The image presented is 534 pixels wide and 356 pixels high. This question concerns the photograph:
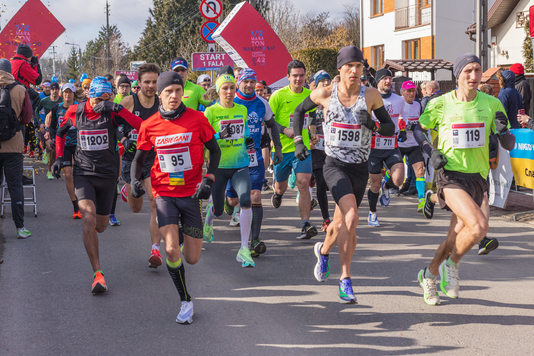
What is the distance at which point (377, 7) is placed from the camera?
37.6 metres

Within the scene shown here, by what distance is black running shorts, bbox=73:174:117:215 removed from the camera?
6074 mm

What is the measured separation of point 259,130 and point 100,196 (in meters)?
2.27

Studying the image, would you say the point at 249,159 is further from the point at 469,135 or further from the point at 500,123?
the point at 500,123

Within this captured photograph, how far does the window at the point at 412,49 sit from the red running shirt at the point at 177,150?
31.8 meters

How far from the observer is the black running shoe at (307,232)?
799cm

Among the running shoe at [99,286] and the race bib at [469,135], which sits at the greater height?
the race bib at [469,135]

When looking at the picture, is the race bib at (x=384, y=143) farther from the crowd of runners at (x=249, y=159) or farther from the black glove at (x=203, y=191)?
the black glove at (x=203, y=191)

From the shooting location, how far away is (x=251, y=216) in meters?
6.93

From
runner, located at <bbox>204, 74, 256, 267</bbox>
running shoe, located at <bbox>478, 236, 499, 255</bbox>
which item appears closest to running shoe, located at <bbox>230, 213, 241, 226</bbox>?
runner, located at <bbox>204, 74, 256, 267</bbox>

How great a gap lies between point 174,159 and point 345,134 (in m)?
1.56

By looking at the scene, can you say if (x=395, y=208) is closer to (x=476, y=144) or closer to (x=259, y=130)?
(x=259, y=130)

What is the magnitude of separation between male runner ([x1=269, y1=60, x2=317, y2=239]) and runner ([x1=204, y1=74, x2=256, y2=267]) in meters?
1.15

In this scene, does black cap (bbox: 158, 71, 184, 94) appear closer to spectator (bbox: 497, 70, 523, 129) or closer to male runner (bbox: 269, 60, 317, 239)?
male runner (bbox: 269, 60, 317, 239)

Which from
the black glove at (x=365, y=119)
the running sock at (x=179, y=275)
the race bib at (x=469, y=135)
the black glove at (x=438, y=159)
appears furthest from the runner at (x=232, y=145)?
the race bib at (x=469, y=135)
